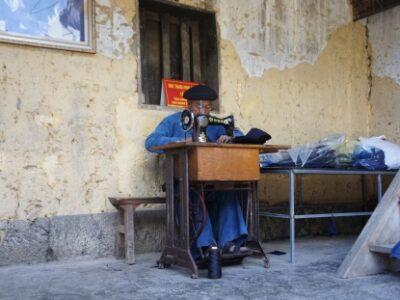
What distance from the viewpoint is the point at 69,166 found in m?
3.63

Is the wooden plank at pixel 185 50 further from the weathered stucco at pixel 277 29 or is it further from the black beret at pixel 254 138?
the black beret at pixel 254 138

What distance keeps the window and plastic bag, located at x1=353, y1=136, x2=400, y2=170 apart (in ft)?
4.63

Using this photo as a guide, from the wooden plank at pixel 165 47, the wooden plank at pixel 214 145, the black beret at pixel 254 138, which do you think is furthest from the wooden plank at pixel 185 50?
the black beret at pixel 254 138

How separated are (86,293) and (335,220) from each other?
129 inches

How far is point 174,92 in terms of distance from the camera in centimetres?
439

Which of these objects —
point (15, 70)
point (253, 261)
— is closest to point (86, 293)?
point (253, 261)

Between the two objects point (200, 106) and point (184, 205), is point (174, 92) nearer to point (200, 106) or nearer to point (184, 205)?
point (200, 106)

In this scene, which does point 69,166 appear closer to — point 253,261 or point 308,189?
point 253,261

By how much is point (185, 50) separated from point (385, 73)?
228 cm

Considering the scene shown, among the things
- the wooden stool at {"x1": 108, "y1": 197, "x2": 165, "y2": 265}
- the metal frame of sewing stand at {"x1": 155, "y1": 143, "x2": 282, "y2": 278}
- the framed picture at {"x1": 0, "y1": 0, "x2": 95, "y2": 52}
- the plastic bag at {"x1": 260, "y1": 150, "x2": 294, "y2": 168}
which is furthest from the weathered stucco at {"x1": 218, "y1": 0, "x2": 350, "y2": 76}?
the wooden stool at {"x1": 108, "y1": 197, "x2": 165, "y2": 265}

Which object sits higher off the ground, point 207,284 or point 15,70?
point 15,70

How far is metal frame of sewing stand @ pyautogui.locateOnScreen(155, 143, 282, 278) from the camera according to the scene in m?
3.07

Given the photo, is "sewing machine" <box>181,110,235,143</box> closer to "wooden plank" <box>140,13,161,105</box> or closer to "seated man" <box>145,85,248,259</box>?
"seated man" <box>145,85,248,259</box>

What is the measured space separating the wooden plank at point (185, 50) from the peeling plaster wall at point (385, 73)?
2200 millimetres
